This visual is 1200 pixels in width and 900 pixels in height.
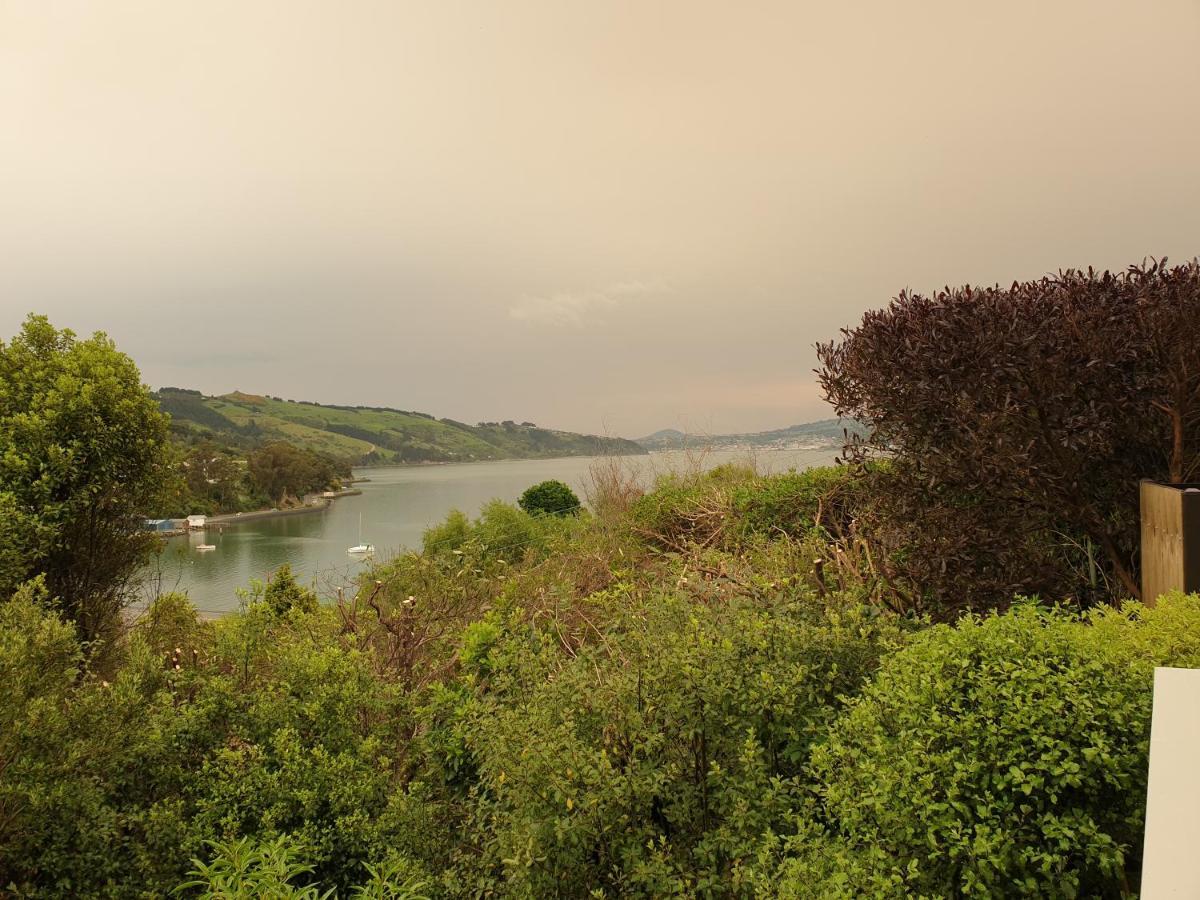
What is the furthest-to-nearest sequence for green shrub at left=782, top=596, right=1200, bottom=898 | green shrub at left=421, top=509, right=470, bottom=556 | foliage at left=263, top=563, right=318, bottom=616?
green shrub at left=421, top=509, right=470, bottom=556
foliage at left=263, top=563, right=318, bottom=616
green shrub at left=782, top=596, right=1200, bottom=898

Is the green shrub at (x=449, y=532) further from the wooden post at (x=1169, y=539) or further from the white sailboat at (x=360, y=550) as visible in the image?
the wooden post at (x=1169, y=539)

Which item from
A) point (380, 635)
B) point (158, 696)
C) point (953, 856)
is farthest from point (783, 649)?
point (380, 635)

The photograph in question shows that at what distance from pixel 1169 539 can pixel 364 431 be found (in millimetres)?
32309

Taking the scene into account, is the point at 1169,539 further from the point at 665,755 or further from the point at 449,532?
the point at 449,532

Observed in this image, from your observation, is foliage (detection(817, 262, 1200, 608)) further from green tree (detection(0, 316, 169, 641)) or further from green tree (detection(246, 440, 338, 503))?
green tree (detection(246, 440, 338, 503))

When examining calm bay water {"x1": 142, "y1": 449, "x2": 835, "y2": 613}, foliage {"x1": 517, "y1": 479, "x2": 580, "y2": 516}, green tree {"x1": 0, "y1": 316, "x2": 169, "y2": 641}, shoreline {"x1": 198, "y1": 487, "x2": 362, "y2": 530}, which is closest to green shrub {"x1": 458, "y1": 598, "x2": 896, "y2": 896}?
calm bay water {"x1": 142, "y1": 449, "x2": 835, "y2": 613}

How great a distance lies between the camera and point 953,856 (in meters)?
1.35

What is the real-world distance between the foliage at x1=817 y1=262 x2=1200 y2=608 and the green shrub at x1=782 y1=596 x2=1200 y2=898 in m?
1.83

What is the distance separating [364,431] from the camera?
31.7 meters

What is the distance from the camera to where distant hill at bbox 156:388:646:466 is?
2390 cm

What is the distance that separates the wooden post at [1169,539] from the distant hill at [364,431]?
1788cm

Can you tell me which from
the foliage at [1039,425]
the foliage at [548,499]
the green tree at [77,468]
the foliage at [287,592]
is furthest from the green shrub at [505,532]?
the foliage at [1039,425]

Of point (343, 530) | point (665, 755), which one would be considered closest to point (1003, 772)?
point (665, 755)

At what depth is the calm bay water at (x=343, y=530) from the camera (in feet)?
21.0
